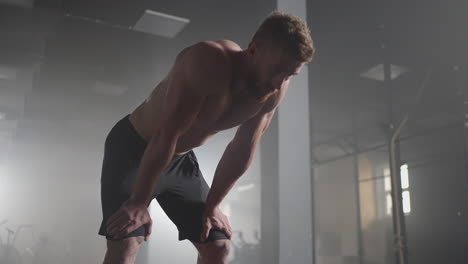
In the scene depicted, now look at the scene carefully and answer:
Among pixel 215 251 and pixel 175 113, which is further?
pixel 215 251

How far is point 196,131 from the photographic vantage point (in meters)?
1.30

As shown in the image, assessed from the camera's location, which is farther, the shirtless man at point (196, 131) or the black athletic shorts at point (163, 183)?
the black athletic shorts at point (163, 183)

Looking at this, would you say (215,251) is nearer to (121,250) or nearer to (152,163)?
(121,250)

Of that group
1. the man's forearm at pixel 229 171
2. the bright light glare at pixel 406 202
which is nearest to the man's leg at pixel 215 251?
the man's forearm at pixel 229 171

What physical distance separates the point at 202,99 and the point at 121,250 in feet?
1.41

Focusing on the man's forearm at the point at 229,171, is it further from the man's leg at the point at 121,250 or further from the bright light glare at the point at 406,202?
the bright light glare at the point at 406,202

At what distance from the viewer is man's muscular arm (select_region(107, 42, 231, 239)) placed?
108cm

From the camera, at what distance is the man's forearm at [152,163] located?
1.08 m

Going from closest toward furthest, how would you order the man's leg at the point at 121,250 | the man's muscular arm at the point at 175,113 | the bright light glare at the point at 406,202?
the man's muscular arm at the point at 175,113 < the man's leg at the point at 121,250 < the bright light glare at the point at 406,202

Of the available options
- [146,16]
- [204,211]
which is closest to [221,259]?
[204,211]

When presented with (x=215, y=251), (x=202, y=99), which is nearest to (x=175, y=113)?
(x=202, y=99)

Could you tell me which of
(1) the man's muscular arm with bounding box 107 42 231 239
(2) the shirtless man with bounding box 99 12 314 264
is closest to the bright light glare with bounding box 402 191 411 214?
(2) the shirtless man with bounding box 99 12 314 264

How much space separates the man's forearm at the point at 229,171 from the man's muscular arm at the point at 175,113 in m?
0.27

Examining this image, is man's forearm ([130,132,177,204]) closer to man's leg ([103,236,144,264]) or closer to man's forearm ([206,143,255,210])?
man's leg ([103,236,144,264])
